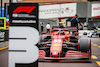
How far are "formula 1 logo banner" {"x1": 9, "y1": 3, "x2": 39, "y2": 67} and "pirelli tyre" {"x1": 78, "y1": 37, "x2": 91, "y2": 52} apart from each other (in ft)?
10.7

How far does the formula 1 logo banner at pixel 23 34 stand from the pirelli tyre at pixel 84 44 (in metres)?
3.27

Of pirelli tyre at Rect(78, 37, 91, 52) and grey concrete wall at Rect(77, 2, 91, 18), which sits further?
grey concrete wall at Rect(77, 2, 91, 18)

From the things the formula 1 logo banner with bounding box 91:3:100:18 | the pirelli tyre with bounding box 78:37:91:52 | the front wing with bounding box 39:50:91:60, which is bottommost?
the front wing with bounding box 39:50:91:60

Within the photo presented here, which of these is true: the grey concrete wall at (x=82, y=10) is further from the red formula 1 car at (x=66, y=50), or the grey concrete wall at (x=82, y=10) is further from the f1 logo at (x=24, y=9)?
the f1 logo at (x=24, y=9)

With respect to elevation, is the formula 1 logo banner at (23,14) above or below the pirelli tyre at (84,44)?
above

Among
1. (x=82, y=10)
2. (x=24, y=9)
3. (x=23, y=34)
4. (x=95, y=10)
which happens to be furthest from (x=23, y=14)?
(x=95, y=10)

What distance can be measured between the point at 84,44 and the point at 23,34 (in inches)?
134

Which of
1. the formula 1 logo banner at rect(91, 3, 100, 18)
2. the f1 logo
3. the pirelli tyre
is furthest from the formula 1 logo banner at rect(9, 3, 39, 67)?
the formula 1 logo banner at rect(91, 3, 100, 18)

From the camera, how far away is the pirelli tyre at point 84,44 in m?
6.22

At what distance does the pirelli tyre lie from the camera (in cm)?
622

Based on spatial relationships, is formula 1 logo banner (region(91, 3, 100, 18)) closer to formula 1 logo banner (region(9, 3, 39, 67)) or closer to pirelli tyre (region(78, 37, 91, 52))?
pirelli tyre (region(78, 37, 91, 52))

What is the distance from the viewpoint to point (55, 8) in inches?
935

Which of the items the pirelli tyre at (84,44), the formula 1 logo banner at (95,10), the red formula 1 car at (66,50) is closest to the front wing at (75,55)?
the red formula 1 car at (66,50)

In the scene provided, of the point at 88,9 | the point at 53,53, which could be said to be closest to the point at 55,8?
the point at 88,9
